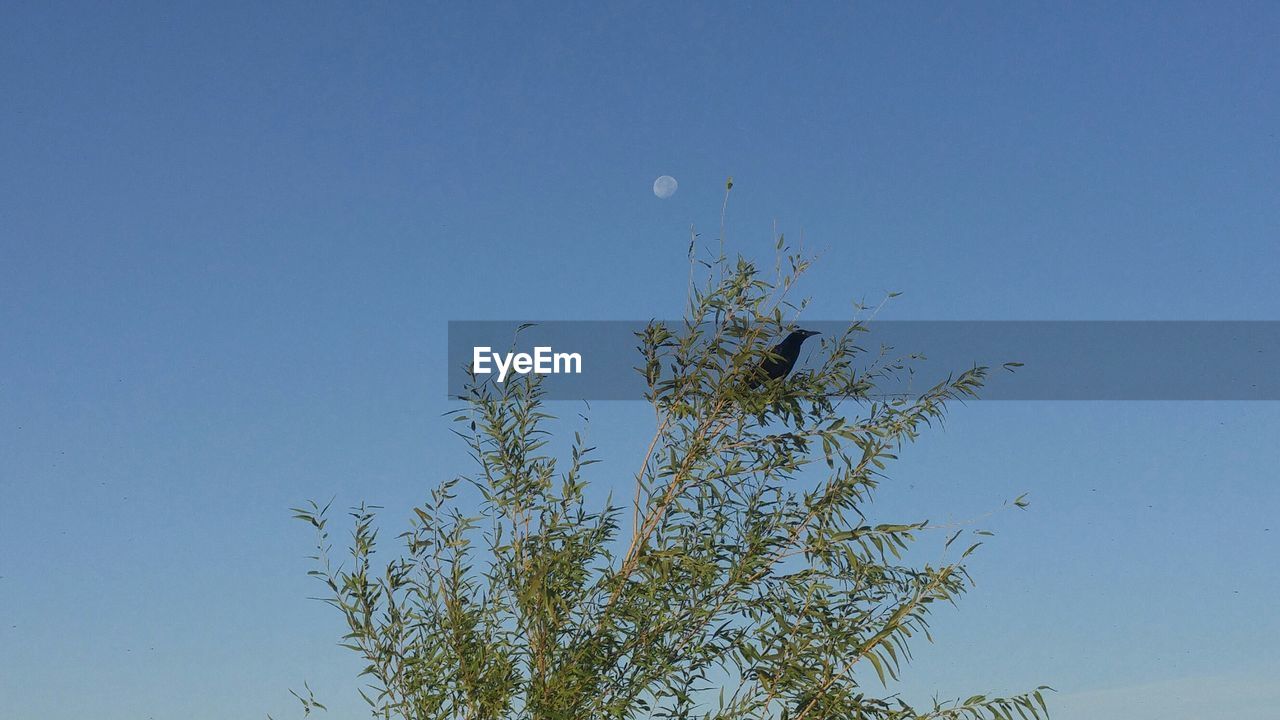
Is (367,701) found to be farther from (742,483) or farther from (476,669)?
(742,483)

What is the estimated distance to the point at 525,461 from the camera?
780cm

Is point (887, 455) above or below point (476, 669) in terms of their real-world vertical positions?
above

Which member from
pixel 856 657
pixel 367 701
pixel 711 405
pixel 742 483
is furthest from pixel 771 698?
pixel 367 701

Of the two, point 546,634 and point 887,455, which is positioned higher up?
point 887,455

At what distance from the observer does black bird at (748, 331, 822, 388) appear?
25.8ft

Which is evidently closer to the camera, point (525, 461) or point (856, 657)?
point (856, 657)

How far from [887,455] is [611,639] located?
192 cm

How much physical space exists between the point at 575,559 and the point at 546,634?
1.47ft

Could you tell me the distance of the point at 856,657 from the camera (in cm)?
718

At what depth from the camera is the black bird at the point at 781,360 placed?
25.8 ft

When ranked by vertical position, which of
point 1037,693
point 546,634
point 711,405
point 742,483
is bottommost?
point 1037,693

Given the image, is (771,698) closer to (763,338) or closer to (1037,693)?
(1037,693)

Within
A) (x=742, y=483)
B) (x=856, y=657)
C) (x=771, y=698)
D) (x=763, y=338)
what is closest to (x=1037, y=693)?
(x=856, y=657)

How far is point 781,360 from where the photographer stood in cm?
787
